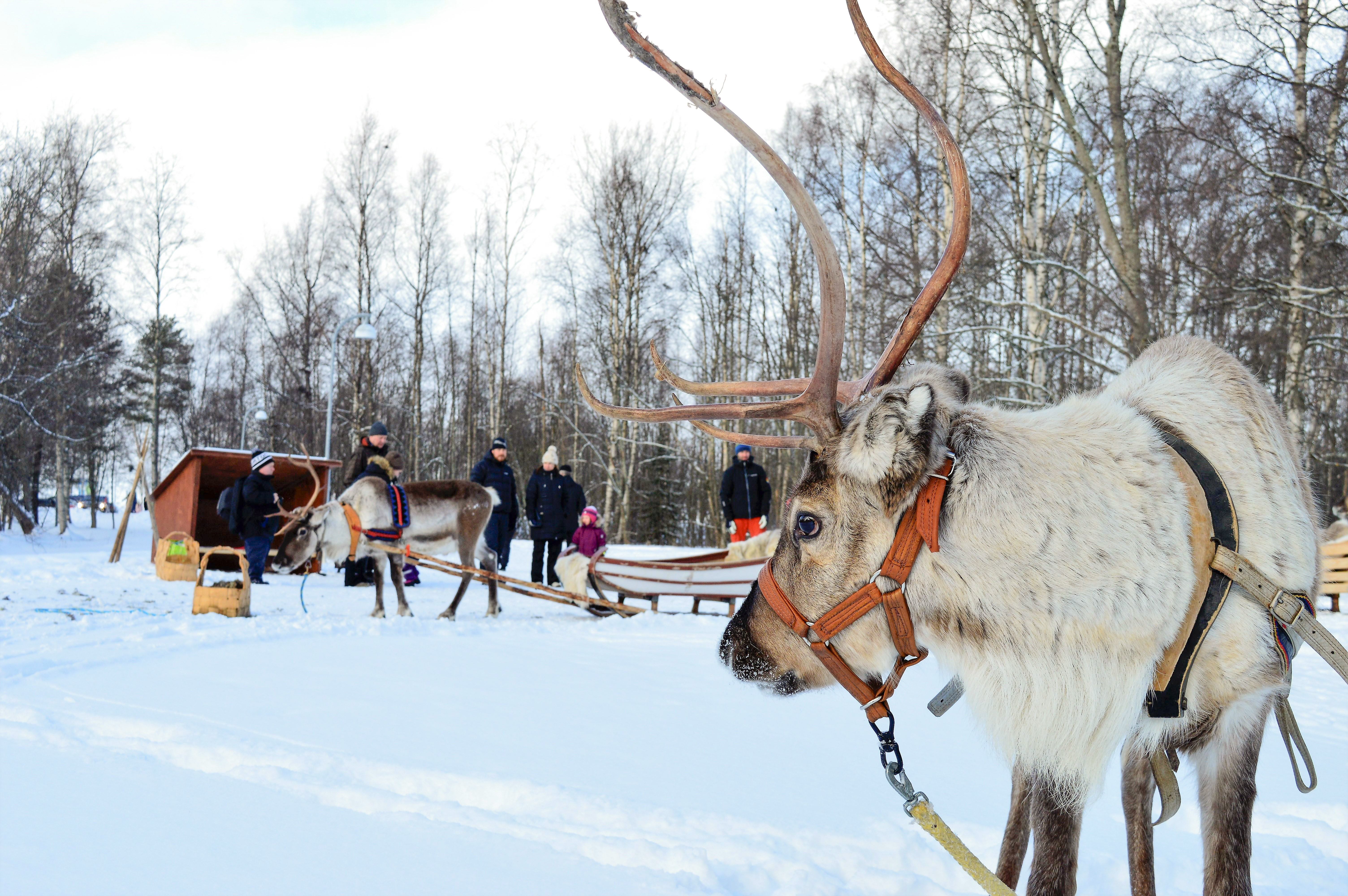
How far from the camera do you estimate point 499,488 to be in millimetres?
10586

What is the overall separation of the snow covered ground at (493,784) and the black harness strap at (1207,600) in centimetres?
95

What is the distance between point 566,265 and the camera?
22.7 m

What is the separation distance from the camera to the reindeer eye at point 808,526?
6.07ft

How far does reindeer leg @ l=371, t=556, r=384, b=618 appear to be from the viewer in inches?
305

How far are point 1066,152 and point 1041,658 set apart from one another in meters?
10.7

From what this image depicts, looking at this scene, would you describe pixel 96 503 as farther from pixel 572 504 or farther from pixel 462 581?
pixel 462 581

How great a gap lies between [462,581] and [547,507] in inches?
86.1

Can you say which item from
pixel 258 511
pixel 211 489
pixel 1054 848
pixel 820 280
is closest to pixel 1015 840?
pixel 1054 848

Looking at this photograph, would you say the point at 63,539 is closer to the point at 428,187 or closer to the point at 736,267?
the point at 428,187

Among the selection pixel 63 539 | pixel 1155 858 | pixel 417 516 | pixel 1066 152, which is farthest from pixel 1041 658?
pixel 63 539

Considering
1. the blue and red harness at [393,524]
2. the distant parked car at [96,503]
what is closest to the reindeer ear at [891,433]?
the blue and red harness at [393,524]

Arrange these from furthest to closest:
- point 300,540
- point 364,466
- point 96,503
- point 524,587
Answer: point 96,503, point 364,466, point 300,540, point 524,587

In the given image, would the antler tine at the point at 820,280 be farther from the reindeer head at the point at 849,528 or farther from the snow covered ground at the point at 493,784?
the snow covered ground at the point at 493,784

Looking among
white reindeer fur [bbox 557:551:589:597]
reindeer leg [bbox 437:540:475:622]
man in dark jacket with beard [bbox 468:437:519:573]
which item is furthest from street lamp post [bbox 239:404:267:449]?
white reindeer fur [bbox 557:551:589:597]
